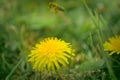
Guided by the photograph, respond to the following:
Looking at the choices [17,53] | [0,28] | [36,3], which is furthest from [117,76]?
[36,3]

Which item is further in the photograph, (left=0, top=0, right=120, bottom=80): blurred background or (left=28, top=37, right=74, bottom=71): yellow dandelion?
(left=0, top=0, right=120, bottom=80): blurred background

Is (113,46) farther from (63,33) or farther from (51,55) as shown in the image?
(63,33)

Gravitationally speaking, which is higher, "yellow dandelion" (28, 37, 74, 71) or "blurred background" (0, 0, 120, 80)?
"blurred background" (0, 0, 120, 80)

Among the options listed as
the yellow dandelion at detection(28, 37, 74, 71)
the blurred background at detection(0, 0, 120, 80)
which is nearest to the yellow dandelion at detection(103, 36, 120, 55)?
the blurred background at detection(0, 0, 120, 80)

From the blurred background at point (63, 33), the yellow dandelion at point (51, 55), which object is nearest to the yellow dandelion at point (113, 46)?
the blurred background at point (63, 33)

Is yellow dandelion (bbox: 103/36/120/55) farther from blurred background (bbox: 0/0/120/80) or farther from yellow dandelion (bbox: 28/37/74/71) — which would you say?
yellow dandelion (bbox: 28/37/74/71)
